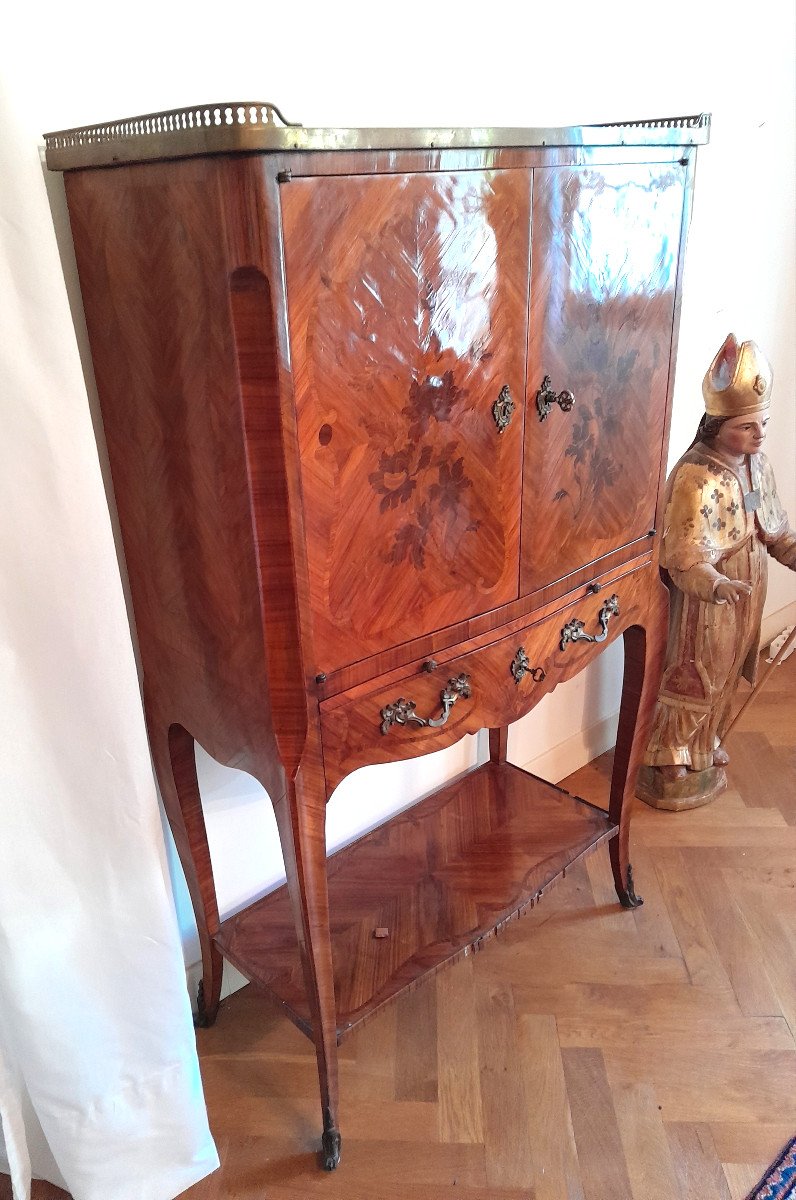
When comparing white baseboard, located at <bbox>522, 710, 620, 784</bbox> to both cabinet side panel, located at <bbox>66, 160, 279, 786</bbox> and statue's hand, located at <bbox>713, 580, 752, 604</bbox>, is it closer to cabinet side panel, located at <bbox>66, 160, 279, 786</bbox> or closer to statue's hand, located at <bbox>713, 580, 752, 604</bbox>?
statue's hand, located at <bbox>713, 580, 752, 604</bbox>

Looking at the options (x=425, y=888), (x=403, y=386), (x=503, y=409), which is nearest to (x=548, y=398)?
(x=503, y=409)

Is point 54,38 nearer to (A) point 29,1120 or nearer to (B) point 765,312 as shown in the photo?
(A) point 29,1120

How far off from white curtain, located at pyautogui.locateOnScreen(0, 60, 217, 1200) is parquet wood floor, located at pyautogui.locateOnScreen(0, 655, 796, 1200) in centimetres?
17

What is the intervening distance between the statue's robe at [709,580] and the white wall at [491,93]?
0.81 feet

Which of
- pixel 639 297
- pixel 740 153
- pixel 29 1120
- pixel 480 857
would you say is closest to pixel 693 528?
pixel 639 297

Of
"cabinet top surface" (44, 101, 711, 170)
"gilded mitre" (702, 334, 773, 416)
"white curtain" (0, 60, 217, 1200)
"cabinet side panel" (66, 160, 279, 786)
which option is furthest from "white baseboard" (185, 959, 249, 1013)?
"gilded mitre" (702, 334, 773, 416)

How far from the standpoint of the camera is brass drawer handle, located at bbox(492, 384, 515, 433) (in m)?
1.09

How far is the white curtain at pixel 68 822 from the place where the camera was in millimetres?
958

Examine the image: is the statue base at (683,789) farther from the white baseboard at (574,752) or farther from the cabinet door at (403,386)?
the cabinet door at (403,386)

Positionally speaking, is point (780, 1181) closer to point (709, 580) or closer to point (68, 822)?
point (709, 580)

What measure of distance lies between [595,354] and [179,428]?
57cm

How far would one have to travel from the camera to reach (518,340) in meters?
1.09

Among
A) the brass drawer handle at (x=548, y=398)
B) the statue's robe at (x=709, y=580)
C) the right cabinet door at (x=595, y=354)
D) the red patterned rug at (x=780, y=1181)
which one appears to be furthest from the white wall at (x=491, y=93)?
the red patterned rug at (x=780, y=1181)

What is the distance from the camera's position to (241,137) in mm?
780
